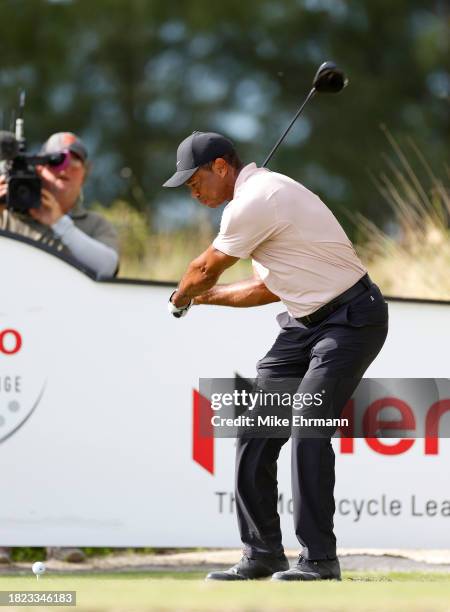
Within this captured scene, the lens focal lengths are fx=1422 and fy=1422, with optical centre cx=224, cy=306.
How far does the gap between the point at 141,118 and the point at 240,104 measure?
160 cm

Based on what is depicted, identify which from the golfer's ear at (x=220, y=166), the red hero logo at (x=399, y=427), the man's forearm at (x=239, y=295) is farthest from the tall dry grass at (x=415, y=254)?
the golfer's ear at (x=220, y=166)

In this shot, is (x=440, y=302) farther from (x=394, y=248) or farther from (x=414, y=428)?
(x=394, y=248)

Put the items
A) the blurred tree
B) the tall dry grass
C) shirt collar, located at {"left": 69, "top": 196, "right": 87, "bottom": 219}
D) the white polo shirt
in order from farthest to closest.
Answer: the blurred tree → the tall dry grass → shirt collar, located at {"left": 69, "top": 196, "right": 87, "bottom": 219} → the white polo shirt

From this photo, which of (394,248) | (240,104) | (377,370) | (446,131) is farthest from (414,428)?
(240,104)

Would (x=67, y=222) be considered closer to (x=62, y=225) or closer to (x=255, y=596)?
(x=62, y=225)

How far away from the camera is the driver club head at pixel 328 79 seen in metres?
6.64

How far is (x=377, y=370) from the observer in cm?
709

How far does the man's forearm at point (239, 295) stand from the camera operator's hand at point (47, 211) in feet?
6.40

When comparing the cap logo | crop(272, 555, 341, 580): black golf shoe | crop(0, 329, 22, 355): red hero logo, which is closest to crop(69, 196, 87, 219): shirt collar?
the cap logo

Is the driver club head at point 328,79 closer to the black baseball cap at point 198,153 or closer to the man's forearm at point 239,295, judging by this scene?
the black baseball cap at point 198,153

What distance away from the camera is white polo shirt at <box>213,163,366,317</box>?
5.54 m

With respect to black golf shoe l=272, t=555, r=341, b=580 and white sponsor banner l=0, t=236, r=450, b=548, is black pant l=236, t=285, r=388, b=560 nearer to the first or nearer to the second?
black golf shoe l=272, t=555, r=341, b=580

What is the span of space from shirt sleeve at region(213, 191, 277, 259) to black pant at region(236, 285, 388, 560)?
439 millimetres

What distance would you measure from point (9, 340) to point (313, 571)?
2196 millimetres
